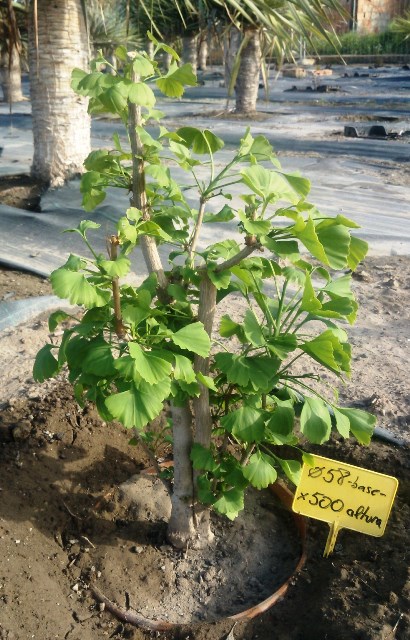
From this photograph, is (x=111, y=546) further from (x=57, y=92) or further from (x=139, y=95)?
(x=57, y=92)

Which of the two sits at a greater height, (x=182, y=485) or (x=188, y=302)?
(x=188, y=302)

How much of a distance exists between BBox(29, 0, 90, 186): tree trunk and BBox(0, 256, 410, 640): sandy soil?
10.2 ft

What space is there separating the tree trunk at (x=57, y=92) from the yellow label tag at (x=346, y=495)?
163 inches

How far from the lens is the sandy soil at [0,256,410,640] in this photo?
1.74m

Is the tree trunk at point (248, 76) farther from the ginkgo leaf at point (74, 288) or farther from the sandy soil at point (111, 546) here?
the ginkgo leaf at point (74, 288)

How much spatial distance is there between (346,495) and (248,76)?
10.7 meters

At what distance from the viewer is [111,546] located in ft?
6.58

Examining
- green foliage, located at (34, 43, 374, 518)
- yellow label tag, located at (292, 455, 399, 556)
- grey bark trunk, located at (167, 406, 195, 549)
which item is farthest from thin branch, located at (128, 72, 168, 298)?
yellow label tag, located at (292, 455, 399, 556)

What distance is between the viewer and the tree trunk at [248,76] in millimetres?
11180

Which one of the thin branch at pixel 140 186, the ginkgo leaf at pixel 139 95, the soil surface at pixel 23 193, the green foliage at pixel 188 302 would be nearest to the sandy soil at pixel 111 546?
the green foliage at pixel 188 302

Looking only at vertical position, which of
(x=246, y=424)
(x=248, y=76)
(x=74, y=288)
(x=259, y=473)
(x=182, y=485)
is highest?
(x=248, y=76)

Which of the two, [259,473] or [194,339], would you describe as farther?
[259,473]

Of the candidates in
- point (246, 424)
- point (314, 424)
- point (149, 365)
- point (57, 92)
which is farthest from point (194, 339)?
point (57, 92)

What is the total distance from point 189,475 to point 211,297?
532mm
